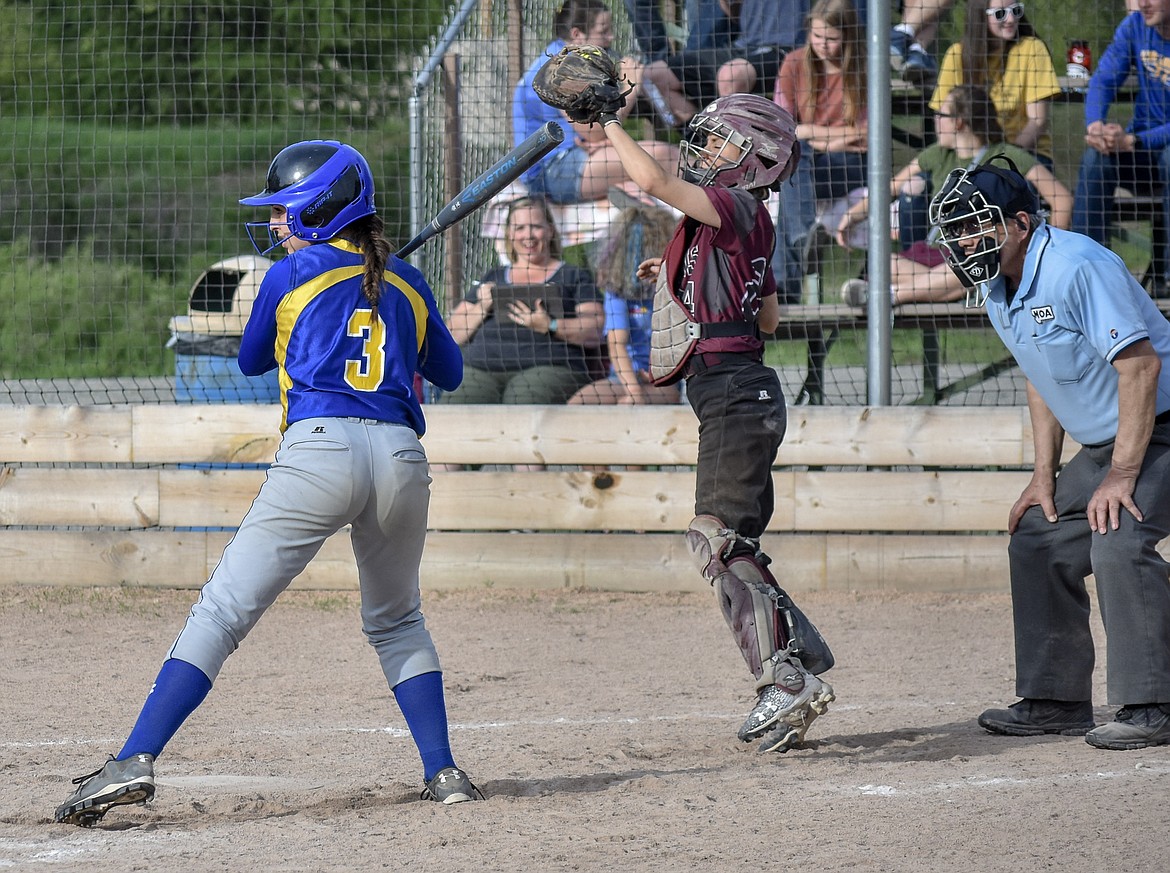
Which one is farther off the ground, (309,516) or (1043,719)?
(309,516)

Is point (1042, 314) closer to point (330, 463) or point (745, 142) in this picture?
point (745, 142)

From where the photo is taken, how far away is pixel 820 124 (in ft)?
24.9

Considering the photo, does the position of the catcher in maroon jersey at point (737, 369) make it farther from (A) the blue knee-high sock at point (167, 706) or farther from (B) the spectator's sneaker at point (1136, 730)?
(A) the blue knee-high sock at point (167, 706)

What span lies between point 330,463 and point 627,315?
4043mm

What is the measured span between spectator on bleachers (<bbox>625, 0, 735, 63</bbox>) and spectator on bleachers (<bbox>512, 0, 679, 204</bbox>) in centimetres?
18

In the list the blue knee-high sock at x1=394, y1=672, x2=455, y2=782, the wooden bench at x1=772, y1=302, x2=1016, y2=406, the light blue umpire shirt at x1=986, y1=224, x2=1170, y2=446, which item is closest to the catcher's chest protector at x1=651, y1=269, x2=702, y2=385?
the light blue umpire shirt at x1=986, y1=224, x2=1170, y2=446

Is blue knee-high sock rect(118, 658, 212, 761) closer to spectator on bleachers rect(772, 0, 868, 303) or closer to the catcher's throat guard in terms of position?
the catcher's throat guard

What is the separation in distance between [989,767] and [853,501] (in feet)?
9.99

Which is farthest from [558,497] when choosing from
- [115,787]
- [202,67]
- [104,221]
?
[202,67]

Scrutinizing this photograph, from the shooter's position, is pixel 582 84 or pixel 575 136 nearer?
pixel 582 84

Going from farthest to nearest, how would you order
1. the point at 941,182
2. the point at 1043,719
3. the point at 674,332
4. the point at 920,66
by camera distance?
the point at 920,66
the point at 941,182
the point at 1043,719
the point at 674,332

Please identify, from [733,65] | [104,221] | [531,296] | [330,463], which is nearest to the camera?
[330,463]

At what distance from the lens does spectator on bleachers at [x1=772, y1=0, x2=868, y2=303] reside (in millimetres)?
7480

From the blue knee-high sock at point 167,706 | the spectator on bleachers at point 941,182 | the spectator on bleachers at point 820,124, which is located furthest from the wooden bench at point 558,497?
the blue knee-high sock at point 167,706
